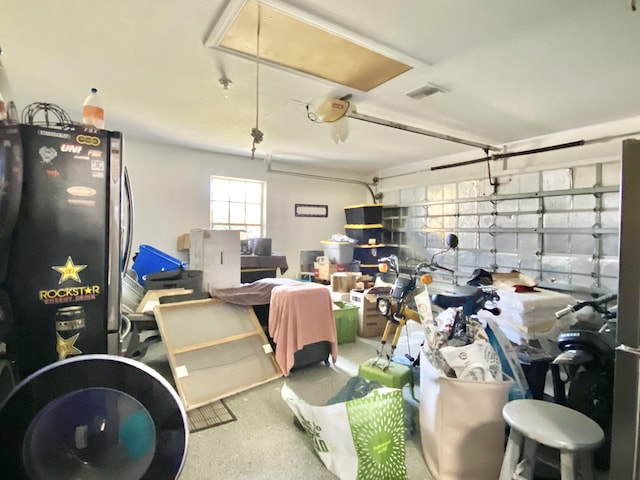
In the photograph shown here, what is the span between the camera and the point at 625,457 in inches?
44.4

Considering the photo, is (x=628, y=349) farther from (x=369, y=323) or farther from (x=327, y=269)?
(x=327, y=269)

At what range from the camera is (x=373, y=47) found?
2281 millimetres

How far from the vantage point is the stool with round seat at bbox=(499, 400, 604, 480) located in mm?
1300

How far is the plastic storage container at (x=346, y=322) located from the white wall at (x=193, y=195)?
2.73 metres

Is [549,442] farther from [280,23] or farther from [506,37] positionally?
[280,23]

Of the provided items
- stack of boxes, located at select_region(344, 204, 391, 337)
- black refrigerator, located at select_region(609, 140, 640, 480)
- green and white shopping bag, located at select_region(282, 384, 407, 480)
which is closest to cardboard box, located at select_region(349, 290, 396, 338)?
stack of boxes, located at select_region(344, 204, 391, 337)

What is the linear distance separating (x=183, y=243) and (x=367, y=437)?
439cm

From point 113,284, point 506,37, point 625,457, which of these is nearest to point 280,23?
point 506,37

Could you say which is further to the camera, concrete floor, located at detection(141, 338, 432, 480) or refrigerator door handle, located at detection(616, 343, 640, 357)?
concrete floor, located at detection(141, 338, 432, 480)

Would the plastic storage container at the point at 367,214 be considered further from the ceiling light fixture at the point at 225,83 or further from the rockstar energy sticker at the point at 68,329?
the rockstar energy sticker at the point at 68,329

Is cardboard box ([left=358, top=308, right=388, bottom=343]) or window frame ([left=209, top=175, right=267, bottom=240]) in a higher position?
window frame ([left=209, top=175, right=267, bottom=240])

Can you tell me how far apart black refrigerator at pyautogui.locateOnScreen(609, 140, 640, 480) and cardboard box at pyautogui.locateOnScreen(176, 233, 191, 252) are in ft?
16.7

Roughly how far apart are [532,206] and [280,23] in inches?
167

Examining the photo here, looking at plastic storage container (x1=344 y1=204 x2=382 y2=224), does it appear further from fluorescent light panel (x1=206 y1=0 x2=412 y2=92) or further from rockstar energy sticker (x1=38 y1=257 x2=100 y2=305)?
rockstar energy sticker (x1=38 y1=257 x2=100 y2=305)
